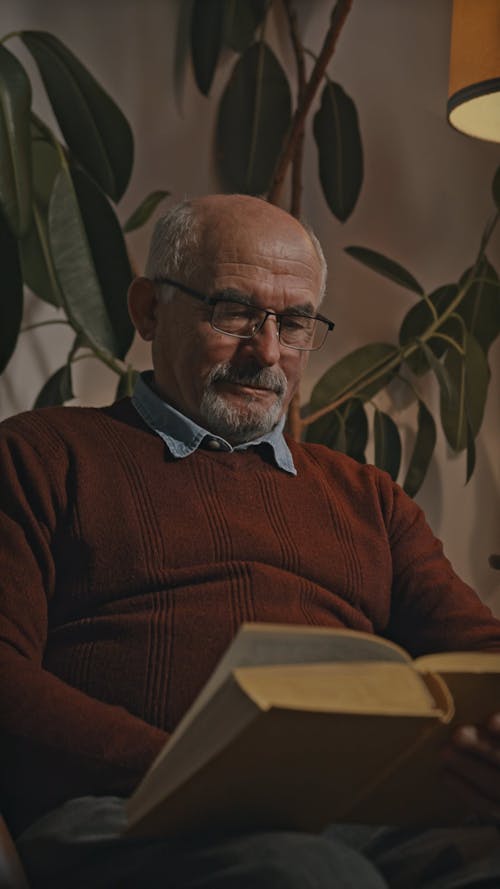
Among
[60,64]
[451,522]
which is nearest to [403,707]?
[60,64]

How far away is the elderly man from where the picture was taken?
3.50 feet

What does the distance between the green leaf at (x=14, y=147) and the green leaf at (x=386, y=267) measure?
36.4 inches

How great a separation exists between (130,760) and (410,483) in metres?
1.68

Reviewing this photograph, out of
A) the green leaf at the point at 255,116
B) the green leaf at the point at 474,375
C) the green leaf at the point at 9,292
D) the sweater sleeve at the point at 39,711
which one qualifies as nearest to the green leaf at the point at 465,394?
the green leaf at the point at 474,375

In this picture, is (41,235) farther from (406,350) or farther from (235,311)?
(406,350)

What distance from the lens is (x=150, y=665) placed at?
131cm

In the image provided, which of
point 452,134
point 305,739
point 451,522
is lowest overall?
point 451,522

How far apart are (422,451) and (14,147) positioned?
49.5 inches

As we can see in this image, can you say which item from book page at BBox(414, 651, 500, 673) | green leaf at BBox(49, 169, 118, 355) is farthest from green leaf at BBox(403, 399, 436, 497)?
book page at BBox(414, 651, 500, 673)

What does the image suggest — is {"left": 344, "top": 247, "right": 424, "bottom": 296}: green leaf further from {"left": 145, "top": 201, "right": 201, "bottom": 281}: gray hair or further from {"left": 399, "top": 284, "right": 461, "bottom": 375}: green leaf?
{"left": 145, "top": 201, "right": 201, "bottom": 281}: gray hair

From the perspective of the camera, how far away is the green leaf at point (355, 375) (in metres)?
2.65

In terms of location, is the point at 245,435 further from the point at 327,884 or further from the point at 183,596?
the point at 327,884

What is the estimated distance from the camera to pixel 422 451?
2.71m

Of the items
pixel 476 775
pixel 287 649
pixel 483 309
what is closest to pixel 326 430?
pixel 483 309
